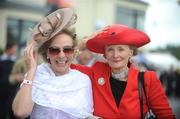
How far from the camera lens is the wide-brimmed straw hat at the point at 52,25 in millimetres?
3360

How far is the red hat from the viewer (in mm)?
3342

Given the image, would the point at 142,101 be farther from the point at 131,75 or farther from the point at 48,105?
the point at 48,105

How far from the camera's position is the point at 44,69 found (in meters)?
3.43

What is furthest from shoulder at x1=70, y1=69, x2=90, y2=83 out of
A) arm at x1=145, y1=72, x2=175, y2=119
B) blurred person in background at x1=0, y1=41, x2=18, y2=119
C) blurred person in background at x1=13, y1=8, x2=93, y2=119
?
blurred person in background at x1=0, y1=41, x2=18, y2=119

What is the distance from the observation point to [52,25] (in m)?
3.40

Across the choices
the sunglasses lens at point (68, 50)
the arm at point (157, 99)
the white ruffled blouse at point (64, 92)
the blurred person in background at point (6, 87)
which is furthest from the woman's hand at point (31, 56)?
the blurred person in background at point (6, 87)

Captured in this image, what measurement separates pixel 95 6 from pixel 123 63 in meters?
16.9

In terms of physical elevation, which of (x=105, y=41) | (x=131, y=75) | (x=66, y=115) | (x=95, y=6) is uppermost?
(x=105, y=41)

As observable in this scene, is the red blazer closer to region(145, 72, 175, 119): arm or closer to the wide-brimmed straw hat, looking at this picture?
region(145, 72, 175, 119): arm

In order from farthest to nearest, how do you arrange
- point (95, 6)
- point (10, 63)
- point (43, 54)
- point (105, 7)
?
point (95, 6) → point (105, 7) → point (10, 63) → point (43, 54)

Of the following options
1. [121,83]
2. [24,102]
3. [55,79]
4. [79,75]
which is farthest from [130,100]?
[24,102]

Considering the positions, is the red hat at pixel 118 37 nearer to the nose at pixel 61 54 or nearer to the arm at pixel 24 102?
the nose at pixel 61 54

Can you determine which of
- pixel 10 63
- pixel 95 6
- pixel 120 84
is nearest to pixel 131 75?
pixel 120 84

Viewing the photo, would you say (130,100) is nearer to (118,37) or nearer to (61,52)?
(118,37)
